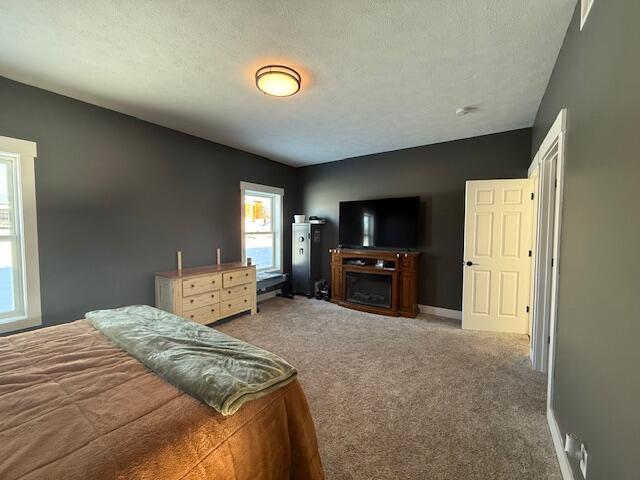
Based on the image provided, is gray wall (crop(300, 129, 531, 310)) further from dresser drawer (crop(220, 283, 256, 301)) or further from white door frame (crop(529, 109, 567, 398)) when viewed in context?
dresser drawer (crop(220, 283, 256, 301))

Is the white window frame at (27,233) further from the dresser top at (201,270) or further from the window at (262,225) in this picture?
the window at (262,225)

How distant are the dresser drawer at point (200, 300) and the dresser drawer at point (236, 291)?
0.10 m

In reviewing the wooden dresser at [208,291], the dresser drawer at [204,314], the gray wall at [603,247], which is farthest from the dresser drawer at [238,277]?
the gray wall at [603,247]

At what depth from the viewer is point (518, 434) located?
1755 millimetres

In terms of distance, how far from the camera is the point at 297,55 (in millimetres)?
2018

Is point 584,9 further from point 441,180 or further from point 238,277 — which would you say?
point 238,277

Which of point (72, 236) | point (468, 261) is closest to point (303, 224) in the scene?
point (468, 261)

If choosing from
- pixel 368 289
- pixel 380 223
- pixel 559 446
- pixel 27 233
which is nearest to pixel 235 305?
pixel 368 289

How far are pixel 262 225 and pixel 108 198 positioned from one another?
248 centimetres

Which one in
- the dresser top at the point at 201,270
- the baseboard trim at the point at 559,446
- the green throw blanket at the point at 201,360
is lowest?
the baseboard trim at the point at 559,446

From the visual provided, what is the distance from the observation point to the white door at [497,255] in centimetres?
333

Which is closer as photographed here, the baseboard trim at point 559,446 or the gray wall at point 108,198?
the baseboard trim at point 559,446

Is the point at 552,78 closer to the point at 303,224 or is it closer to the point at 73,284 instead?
the point at 303,224

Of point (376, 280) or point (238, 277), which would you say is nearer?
point (238, 277)
